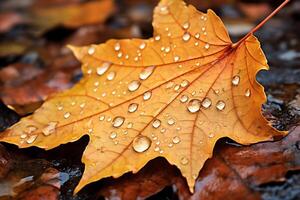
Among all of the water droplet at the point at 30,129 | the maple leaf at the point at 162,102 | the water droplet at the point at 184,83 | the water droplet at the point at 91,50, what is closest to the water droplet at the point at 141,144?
the maple leaf at the point at 162,102

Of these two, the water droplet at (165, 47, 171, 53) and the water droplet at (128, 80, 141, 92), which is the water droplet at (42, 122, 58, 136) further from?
the water droplet at (165, 47, 171, 53)

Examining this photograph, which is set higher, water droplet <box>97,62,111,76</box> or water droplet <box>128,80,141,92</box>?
water droplet <box>128,80,141,92</box>

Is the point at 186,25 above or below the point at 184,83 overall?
above

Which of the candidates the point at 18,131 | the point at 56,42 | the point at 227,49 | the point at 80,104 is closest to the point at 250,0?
the point at 56,42

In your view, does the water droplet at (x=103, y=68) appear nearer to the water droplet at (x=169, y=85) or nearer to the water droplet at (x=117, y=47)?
the water droplet at (x=117, y=47)

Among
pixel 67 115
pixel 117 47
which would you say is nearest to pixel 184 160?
pixel 67 115

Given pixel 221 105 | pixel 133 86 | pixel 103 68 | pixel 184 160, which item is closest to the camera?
pixel 184 160

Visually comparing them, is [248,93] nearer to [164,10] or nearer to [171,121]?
[171,121]

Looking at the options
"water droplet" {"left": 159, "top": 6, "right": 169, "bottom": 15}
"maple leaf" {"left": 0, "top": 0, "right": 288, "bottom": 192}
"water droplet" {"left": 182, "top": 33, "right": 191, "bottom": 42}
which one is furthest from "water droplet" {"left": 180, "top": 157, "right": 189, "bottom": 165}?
"water droplet" {"left": 159, "top": 6, "right": 169, "bottom": 15}
